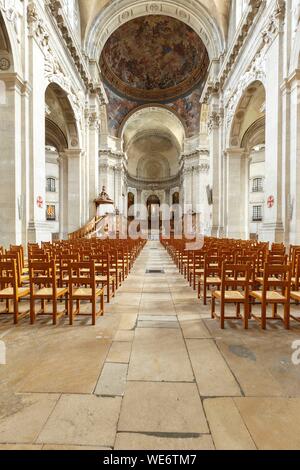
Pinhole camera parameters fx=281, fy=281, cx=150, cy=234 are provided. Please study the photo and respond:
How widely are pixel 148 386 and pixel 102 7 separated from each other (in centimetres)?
2493

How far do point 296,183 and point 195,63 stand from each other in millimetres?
27616

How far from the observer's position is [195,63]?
1250 inches

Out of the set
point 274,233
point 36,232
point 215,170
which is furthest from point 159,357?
point 215,170

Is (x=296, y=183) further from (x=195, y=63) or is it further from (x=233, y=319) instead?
(x=195, y=63)

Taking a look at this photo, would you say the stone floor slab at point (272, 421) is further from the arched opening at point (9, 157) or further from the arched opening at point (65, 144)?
the arched opening at point (65, 144)

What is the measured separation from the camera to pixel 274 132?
1166 centimetres

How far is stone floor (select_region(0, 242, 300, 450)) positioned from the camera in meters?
2.03

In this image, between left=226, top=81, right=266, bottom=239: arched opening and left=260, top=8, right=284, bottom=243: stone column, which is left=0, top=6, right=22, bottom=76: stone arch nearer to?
left=260, top=8, right=284, bottom=243: stone column

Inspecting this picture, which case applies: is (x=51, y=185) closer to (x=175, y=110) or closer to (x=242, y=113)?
(x=175, y=110)

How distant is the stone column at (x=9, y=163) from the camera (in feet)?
33.6

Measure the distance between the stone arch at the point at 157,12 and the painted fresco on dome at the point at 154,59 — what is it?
693cm

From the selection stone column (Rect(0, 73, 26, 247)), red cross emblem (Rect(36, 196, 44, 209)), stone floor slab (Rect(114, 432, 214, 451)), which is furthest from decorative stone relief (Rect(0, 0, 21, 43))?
stone floor slab (Rect(114, 432, 214, 451))

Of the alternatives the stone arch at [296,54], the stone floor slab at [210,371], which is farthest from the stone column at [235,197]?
the stone floor slab at [210,371]
